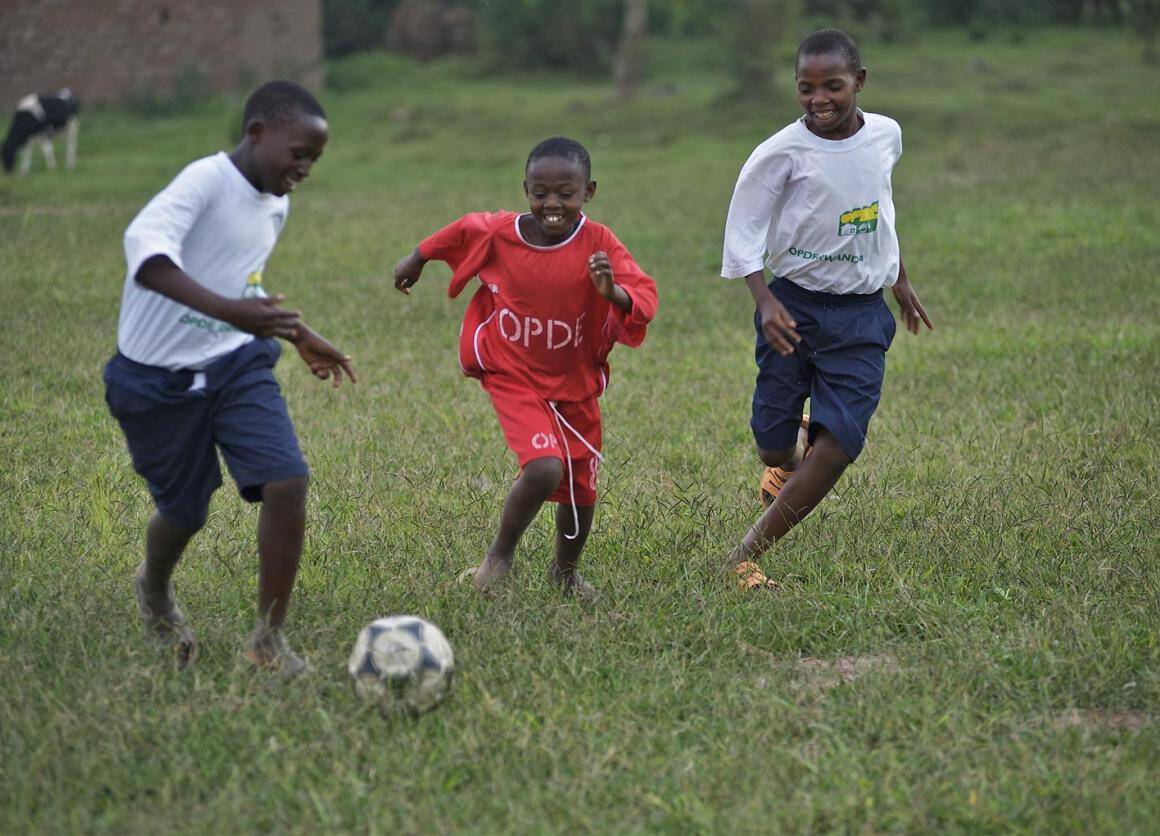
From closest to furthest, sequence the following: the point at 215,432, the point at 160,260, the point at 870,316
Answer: the point at 160,260, the point at 215,432, the point at 870,316

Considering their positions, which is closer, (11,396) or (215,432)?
(215,432)

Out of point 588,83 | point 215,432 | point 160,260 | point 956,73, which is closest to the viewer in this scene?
point 160,260

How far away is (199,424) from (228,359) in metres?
0.18

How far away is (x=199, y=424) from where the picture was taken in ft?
12.2

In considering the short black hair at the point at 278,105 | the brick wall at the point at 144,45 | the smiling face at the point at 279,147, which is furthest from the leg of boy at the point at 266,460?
the brick wall at the point at 144,45

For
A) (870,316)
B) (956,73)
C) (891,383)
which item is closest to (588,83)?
(956,73)

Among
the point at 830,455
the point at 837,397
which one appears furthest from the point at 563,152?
the point at 830,455

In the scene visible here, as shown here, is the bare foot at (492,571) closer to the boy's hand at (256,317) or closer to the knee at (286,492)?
the knee at (286,492)

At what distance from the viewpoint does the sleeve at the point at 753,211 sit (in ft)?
14.6

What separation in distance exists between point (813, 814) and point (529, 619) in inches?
50.9

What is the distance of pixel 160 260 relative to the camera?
11.3 feet

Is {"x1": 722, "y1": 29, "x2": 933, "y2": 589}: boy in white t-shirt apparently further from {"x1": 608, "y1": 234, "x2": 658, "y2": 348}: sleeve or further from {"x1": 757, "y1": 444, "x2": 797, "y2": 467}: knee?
{"x1": 608, "y1": 234, "x2": 658, "y2": 348}: sleeve

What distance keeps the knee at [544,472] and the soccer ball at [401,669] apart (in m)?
0.76

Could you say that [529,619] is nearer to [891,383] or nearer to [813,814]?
[813,814]
